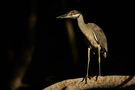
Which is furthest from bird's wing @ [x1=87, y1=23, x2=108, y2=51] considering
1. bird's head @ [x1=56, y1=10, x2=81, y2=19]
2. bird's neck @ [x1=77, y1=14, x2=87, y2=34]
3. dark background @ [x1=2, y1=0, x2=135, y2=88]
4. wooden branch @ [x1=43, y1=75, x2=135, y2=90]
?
dark background @ [x1=2, y1=0, x2=135, y2=88]

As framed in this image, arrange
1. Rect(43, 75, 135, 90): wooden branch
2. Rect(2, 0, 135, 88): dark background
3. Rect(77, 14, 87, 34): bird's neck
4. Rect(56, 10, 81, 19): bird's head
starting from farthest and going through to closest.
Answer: Rect(2, 0, 135, 88): dark background → Rect(77, 14, 87, 34): bird's neck → Rect(56, 10, 81, 19): bird's head → Rect(43, 75, 135, 90): wooden branch

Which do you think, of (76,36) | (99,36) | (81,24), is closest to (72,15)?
(81,24)

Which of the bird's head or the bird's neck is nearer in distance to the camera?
the bird's head

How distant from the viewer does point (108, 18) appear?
852cm

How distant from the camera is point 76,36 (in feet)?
28.2

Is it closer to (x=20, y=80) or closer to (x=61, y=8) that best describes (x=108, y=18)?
(x=61, y=8)

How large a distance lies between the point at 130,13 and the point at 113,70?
3.25 feet

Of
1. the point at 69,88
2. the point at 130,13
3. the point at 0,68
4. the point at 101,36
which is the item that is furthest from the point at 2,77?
the point at 69,88

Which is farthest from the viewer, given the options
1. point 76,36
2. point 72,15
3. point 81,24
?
point 76,36

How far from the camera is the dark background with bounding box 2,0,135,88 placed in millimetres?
8234

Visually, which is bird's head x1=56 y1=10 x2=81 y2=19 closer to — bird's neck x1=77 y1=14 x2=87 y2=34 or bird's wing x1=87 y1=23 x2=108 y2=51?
bird's neck x1=77 y1=14 x2=87 y2=34

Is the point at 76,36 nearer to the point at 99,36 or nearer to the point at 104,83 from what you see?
the point at 99,36

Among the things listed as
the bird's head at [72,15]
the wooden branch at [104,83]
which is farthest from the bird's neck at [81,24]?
Result: the wooden branch at [104,83]

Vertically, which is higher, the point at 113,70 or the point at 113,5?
the point at 113,5
